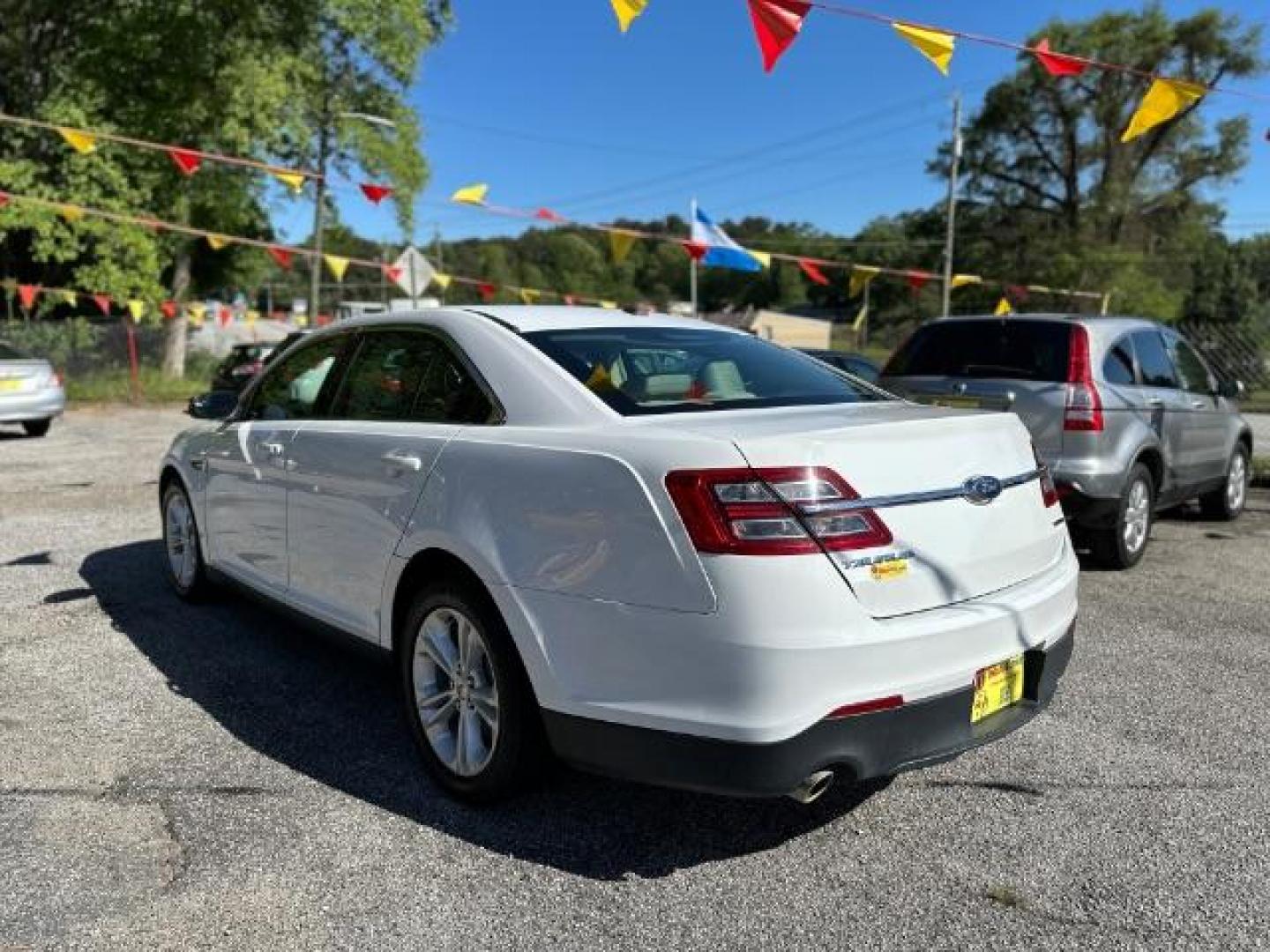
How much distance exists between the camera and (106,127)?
23.5 meters

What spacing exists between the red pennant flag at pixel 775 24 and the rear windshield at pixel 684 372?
4.25 metres

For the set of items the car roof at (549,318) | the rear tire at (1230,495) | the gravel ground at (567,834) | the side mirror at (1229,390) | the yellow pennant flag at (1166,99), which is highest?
the yellow pennant flag at (1166,99)

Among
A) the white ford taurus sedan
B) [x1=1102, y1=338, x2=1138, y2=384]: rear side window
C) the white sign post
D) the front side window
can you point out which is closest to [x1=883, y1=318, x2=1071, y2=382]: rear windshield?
[x1=1102, y1=338, x2=1138, y2=384]: rear side window

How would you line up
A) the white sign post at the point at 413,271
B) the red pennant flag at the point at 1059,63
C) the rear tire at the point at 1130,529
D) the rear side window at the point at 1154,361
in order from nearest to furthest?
the rear tire at the point at 1130,529
the rear side window at the point at 1154,361
the red pennant flag at the point at 1059,63
the white sign post at the point at 413,271

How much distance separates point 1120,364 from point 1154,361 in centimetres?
66

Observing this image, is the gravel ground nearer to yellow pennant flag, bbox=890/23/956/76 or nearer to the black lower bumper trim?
the black lower bumper trim

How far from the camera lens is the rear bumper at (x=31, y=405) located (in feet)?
44.8

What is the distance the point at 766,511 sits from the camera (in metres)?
2.51

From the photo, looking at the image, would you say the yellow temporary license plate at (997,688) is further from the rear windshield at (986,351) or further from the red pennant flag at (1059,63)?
the red pennant flag at (1059,63)

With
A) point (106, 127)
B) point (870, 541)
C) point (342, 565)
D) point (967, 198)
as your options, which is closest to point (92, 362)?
point (106, 127)

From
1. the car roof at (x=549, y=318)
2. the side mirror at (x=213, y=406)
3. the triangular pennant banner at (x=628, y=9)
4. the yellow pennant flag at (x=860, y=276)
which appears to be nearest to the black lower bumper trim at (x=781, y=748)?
the car roof at (x=549, y=318)

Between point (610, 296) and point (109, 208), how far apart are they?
237 feet

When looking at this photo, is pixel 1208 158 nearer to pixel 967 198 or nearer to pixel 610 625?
pixel 967 198

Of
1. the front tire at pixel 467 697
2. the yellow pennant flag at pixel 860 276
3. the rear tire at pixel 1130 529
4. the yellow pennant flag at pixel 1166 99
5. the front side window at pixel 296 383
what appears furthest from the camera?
the yellow pennant flag at pixel 860 276
